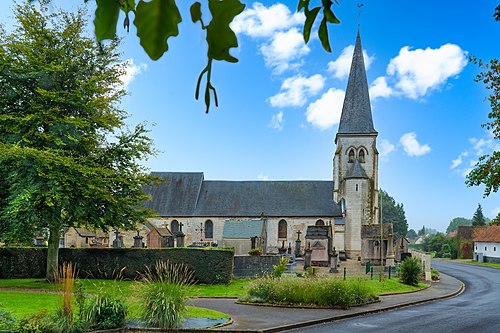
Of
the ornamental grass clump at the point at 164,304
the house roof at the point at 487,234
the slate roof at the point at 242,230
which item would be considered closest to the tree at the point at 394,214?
A: the house roof at the point at 487,234

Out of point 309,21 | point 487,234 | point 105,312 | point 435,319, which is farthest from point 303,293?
point 487,234

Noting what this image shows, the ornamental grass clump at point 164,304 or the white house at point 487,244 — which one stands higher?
the white house at point 487,244

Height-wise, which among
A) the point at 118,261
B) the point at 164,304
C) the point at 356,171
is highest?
the point at 356,171

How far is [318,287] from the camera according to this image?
1872cm

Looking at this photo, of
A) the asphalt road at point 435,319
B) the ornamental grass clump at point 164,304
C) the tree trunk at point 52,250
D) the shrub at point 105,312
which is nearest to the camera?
the shrub at point 105,312

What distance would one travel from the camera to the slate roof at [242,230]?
38781mm

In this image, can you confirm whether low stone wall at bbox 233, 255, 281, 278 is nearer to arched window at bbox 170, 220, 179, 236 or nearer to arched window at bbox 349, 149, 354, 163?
arched window at bbox 170, 220, 179, 236

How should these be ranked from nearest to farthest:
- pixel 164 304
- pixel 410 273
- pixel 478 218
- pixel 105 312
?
pixel 105 312 < pixel 164 304 < pixel 410 273 < pixel 478 218

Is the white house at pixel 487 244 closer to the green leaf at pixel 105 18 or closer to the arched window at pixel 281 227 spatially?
the arched window at pixel 281 227

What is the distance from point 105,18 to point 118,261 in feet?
84.5

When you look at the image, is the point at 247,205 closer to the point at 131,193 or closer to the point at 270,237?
the point at 270,237

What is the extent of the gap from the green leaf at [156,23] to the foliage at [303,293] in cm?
1816

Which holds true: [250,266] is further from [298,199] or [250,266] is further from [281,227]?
[298,199]

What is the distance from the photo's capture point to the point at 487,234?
6544 centimetres
